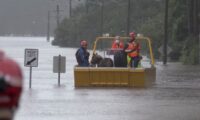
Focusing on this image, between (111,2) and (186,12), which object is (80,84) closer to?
(186,12)

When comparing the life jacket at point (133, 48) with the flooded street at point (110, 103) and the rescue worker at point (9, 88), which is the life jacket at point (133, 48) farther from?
the rescue worker at point (9, 88)

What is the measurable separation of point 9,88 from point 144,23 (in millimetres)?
81831

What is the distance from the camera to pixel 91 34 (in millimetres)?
109000

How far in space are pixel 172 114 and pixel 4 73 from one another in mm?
11714

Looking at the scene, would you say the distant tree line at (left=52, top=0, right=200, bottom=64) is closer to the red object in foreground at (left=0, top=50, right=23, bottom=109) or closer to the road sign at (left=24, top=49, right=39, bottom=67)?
the road sign at (left=24, top=49, right=39, bottom=67)

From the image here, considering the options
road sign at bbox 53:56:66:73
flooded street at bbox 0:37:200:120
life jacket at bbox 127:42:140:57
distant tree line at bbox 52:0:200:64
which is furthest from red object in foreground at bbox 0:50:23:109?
distant tree line at bbox 52:0:200:64

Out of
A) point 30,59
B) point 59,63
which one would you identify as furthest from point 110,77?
point 30,59

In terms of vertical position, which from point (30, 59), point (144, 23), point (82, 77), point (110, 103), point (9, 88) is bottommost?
point (110, 103)

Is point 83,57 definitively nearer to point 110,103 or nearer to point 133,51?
point 133,51

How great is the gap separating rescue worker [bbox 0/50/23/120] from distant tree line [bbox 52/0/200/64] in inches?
1788

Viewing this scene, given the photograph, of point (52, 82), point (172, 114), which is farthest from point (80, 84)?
point (172, 114)

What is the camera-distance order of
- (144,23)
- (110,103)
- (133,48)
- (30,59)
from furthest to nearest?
(144,23) < (133,48) < (30,59) < (110,103)

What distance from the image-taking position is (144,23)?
84.6 metres

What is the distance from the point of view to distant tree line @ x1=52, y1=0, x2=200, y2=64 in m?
53.8
